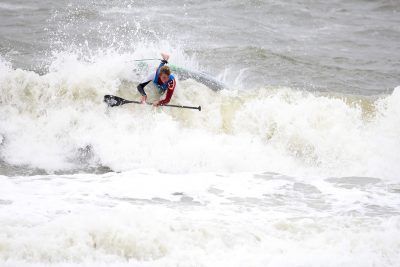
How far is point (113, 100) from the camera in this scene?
402 inches

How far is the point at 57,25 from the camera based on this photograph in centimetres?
1611

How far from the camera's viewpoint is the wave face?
940 cm

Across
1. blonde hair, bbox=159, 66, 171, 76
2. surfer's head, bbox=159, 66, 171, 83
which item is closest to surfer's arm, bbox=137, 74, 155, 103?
surfer's head, bbox=159, 66, 171, 83

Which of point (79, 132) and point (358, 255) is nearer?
point (358, 255)

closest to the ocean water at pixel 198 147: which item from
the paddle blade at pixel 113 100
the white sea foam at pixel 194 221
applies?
the white sea foam at pixel 194 221

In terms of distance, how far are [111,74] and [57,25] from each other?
617 centimetres

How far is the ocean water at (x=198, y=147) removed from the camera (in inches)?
236

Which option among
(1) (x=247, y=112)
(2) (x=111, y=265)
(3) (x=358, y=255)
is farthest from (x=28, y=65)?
(3) (x=358, y=255)

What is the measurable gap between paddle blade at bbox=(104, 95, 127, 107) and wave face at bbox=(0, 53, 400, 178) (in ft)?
0.49

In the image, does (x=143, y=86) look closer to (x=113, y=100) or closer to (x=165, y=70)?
(x=165, y=70)

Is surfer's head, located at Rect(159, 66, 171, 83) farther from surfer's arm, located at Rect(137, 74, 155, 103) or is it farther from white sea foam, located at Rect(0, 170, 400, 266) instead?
white sea foam, located at Rect(0, 170, 400, 266)

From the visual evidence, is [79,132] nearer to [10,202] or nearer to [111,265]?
[10,202]

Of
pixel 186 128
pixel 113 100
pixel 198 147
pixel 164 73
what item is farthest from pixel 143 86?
pixel 198 147

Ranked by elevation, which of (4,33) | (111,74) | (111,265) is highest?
(4,33)
